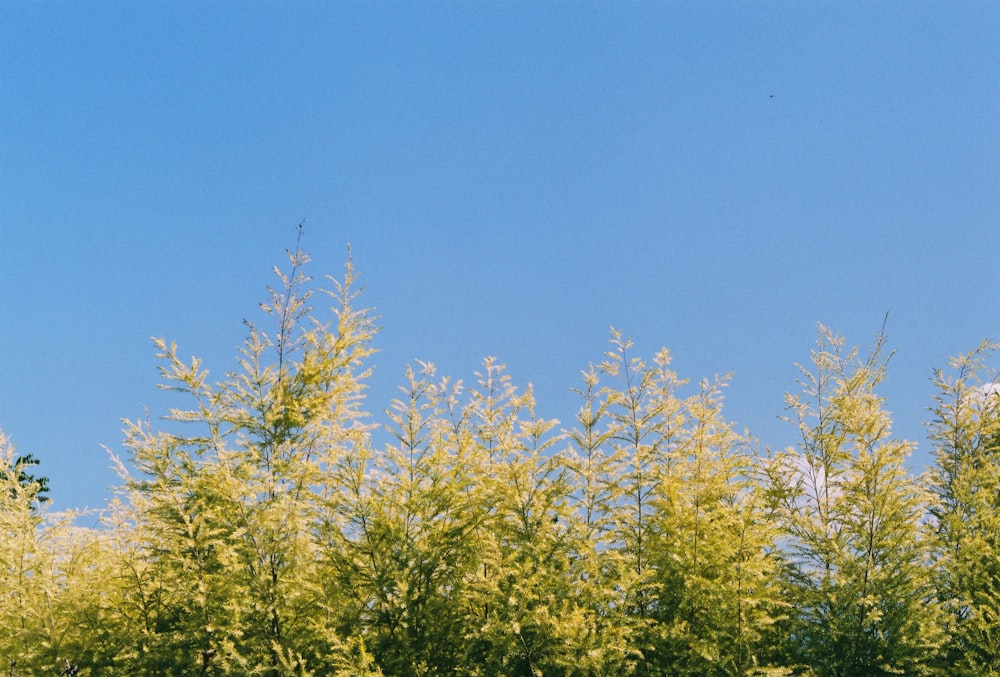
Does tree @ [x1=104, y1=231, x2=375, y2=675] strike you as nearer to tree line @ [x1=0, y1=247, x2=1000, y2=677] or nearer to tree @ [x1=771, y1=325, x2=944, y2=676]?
tree line @ [x1=0, y1=247, x2=1000, y2=677]

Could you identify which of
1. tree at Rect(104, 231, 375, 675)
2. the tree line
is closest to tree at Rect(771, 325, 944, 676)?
the tree line

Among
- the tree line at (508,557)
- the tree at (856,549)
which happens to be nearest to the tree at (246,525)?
the tree line at (508,557)

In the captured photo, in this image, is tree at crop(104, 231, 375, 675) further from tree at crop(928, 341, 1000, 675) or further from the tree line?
tree at crop(928, 341, 1000, 675)

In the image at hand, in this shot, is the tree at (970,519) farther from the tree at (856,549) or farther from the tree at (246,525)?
the tree at (246,525)

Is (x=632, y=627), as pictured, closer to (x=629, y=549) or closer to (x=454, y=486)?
(x=629, y=549)

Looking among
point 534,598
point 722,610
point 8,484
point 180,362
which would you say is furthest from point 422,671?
point 8,484

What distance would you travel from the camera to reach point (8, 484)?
1761 centimetres

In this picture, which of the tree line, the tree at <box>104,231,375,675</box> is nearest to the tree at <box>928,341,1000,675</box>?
the tree line

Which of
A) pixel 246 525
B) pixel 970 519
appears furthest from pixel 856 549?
pixel 246 525

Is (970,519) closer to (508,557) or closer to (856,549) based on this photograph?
(856,549)

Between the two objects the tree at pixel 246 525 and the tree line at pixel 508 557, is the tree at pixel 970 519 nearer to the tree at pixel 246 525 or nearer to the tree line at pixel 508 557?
the tree line at pixel 508 557

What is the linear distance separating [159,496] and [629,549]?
23.9ft

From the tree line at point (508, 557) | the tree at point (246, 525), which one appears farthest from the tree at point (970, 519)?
the tree at point (246, 525)

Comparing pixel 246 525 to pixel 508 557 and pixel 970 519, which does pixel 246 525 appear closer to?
pixel 508 557
